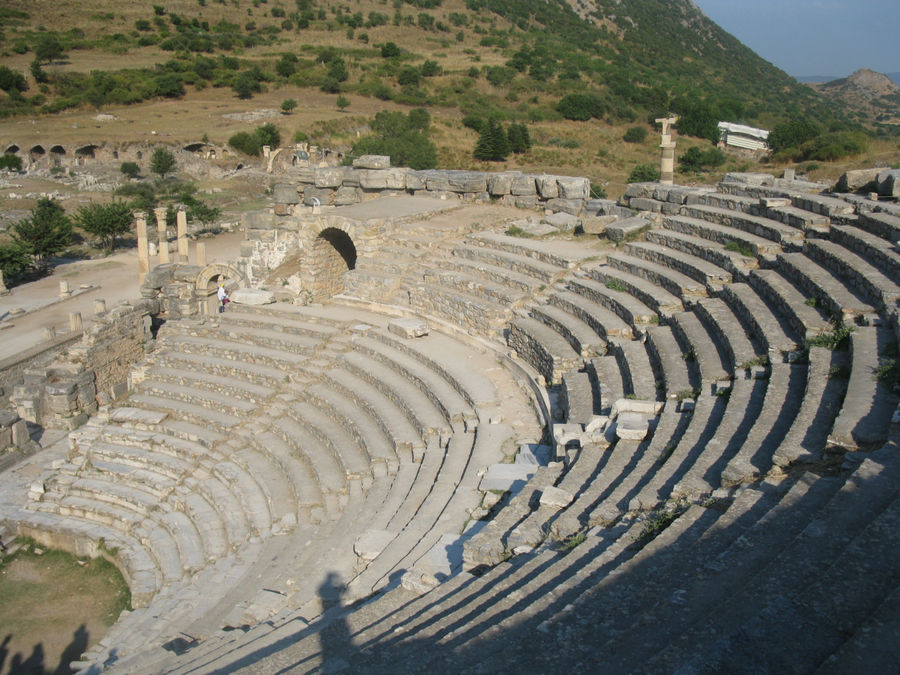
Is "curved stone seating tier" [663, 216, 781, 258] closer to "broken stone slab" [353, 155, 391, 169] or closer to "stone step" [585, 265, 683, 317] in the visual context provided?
"stone step" [585, 265, 683, 317]

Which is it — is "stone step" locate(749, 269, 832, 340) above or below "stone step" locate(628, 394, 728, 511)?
above

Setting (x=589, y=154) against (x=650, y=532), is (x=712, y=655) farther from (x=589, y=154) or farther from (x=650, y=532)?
(x=589, y=154)

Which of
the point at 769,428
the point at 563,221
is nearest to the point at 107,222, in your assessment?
the point at 563,221

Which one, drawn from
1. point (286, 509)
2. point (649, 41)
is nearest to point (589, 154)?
point (286, 509)

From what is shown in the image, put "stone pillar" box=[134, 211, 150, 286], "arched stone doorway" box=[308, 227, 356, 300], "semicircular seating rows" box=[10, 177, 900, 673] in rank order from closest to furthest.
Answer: "semicircular seating rows" box=[10, 177, 900, 673] → "arched stone doorway" box=[308, 227, 356, 300] → "stone pillar" box=[134, 211, 150, 286]

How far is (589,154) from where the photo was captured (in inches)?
1513

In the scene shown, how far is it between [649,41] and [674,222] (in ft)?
225

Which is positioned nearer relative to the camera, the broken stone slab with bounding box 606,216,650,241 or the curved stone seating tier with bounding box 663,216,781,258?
the curved stone seating tier with bounding box 663,216,781,258

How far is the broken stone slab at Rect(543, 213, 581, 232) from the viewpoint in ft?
52.1

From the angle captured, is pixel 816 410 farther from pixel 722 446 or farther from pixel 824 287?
pixel 824 287

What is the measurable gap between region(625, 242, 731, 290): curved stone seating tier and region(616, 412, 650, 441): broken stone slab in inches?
144

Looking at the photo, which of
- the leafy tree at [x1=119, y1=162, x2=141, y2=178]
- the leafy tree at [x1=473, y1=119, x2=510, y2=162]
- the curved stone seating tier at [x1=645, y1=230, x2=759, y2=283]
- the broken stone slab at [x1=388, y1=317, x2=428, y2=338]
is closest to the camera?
the curved stone seating tier at [x1=645, y1=230, x2=759, y2=283]

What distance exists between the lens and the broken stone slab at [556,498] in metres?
7.07

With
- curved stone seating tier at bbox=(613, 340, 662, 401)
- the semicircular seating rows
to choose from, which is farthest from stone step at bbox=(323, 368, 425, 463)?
curved stone seating tier at bbox=(613, 340, 662, 401)
